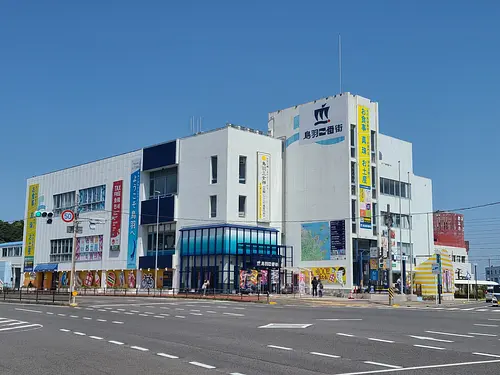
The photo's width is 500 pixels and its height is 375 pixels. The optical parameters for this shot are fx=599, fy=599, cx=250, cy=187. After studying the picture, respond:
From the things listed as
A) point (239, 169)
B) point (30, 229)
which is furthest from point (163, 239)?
point (30, 229)

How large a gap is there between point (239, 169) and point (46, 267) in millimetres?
35917

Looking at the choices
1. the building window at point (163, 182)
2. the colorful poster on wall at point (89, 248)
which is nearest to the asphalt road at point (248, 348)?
the building window at point (163, 182)

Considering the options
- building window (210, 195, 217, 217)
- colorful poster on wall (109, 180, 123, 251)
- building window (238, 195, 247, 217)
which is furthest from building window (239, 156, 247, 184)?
colorful poster on wall (109, 180, 123, 251)

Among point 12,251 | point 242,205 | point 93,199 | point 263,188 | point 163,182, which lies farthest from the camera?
point 12,251

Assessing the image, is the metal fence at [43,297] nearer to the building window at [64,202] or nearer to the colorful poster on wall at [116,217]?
the colorful poster on wall at [116,217]

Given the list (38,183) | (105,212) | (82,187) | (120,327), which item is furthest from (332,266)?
(38,183)

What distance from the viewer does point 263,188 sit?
64.1 m

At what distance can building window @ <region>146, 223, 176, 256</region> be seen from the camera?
66.9m

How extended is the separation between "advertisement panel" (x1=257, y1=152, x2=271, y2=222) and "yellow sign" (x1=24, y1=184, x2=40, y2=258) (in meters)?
39.4

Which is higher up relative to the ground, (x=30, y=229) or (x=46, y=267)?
(x=30, y=229)

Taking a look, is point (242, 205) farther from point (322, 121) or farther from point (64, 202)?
point (64, 202)

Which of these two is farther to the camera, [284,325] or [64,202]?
[64,202]

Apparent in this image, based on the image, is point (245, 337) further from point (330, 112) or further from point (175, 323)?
point (330, 112)

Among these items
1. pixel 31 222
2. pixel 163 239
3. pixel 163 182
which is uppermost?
pixel 163 182
